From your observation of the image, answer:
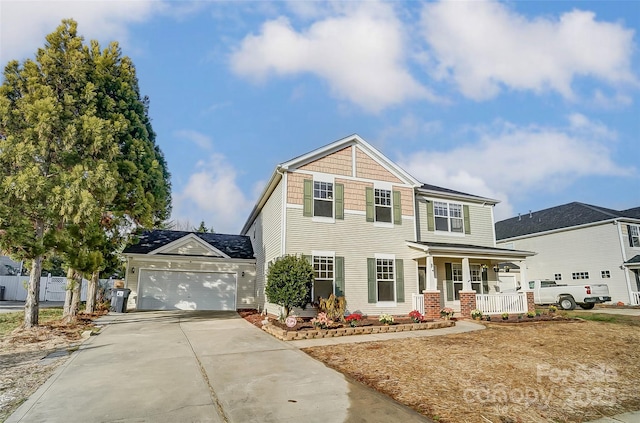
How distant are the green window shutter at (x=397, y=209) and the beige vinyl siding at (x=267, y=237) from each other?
196 inches

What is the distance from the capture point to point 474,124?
66.6ft

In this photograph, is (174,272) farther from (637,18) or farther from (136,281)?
(637,18)

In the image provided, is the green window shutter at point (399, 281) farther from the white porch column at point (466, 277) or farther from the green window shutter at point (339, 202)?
the green window shutter at point (339, 202)

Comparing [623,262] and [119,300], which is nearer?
[119,300]

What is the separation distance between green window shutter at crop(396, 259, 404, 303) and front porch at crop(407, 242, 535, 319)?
0.53m

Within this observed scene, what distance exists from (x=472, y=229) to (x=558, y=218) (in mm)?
15245

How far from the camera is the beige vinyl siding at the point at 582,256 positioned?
76.8ft

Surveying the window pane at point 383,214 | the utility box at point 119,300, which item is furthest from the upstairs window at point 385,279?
the utility box at point 119,300

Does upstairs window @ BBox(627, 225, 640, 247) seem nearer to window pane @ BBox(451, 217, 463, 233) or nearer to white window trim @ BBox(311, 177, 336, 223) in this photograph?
window pane @ BBox(451, 217, 463, 233)

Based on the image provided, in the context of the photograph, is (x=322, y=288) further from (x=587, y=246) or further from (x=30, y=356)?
(x=587, y=246)

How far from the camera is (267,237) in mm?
16828

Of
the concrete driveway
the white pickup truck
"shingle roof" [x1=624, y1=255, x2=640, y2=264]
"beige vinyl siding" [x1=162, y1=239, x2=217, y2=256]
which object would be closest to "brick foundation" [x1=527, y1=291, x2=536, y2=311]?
the white pickup truck

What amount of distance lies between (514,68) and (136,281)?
63.0 ft

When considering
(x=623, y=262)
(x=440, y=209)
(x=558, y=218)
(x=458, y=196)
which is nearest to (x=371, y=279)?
(x=440, y=209)
